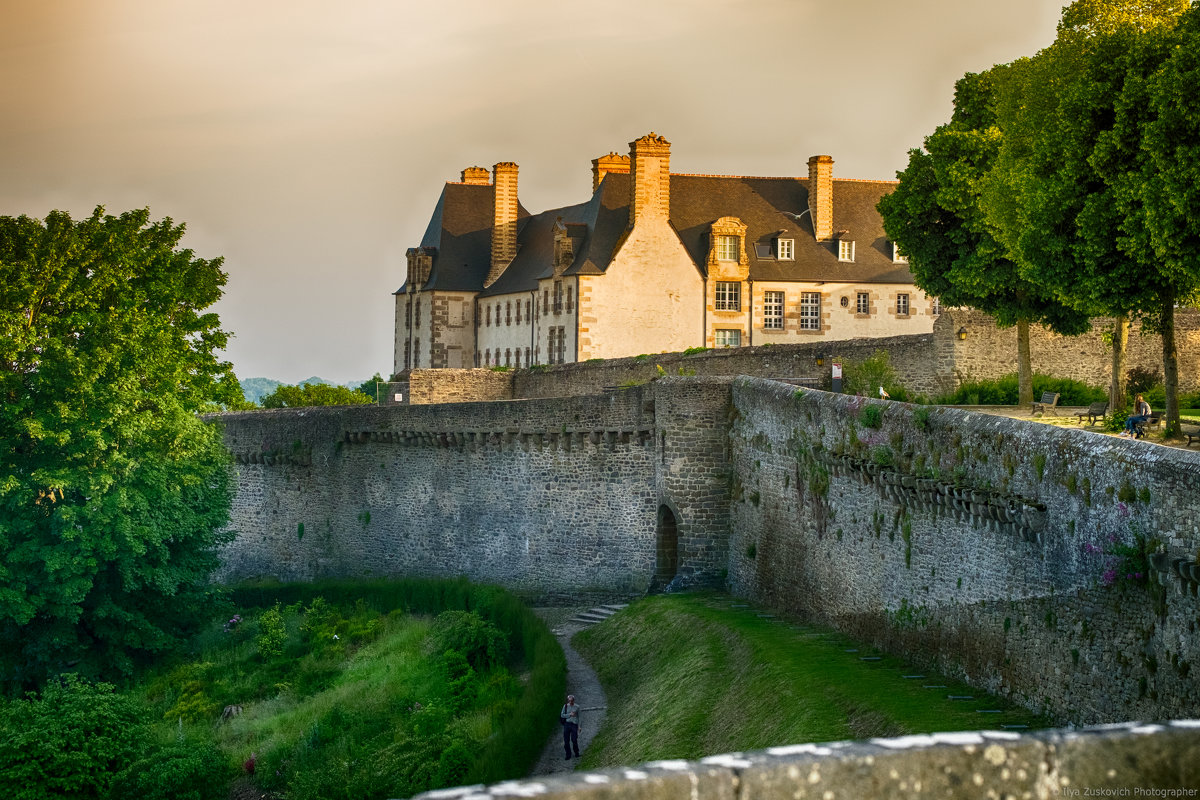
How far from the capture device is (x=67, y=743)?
992 inches

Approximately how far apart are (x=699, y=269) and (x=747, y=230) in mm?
3273

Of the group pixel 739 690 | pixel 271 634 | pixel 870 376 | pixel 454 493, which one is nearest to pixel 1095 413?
pixel 870 376

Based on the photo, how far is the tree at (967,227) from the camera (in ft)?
106

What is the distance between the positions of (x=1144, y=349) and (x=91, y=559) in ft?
77.5

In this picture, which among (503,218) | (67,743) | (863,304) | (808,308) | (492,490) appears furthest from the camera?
(503,218)

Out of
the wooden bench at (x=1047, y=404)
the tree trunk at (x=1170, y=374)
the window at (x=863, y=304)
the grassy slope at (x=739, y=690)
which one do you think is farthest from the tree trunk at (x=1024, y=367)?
the window at (x=863, y=304)

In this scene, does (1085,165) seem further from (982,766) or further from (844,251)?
(844,251)

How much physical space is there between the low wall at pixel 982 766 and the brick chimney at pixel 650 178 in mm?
52033

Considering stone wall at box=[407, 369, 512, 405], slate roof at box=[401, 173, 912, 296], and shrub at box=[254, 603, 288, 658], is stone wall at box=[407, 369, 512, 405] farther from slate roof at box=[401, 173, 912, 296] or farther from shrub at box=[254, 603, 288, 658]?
shrub at box=[254, 603, 288, 658]

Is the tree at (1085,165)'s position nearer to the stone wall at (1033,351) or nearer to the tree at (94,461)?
the stone wall at (1033,351)

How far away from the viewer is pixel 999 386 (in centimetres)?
3409

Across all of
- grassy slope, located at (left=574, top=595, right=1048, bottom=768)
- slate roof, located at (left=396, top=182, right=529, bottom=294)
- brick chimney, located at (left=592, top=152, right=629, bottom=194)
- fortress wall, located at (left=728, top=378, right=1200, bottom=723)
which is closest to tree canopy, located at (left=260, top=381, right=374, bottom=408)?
slate roof, located at (left=396, top=182, right=529, bottom=294)

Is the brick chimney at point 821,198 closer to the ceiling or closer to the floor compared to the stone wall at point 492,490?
closer to the ceiling

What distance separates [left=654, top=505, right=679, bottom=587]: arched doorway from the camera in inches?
1232
